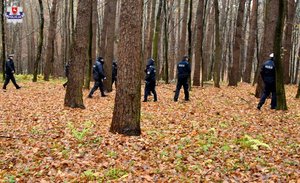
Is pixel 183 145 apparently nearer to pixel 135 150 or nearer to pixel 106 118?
pixel 135 150

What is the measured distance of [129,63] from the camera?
7746 millimetres

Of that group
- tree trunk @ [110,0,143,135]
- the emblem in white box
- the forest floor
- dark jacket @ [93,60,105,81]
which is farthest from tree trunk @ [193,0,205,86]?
tree trunk @ [110,0,143,135]

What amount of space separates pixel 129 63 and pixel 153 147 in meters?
2.04

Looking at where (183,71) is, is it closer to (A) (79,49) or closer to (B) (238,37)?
(A) (79,49)

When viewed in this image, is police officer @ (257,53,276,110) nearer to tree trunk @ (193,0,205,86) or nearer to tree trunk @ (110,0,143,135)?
tree trunk @ (110,0,143,135)

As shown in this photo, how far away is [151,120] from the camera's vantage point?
10.5 metres

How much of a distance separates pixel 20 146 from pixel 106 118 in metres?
3.51

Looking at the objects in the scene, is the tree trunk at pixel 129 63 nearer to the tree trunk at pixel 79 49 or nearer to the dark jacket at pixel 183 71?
the tree trunk at pixel 79 49

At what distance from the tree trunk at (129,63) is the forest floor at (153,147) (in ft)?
2.27

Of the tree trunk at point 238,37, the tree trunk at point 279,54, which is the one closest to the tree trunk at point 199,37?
the tree trunk at point 238,37

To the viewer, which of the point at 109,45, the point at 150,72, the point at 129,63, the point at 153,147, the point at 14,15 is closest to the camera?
the point at 153,147

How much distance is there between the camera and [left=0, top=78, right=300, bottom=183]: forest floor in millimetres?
6008

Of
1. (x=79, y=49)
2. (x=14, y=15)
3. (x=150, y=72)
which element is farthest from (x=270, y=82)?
(x=14, y=15)

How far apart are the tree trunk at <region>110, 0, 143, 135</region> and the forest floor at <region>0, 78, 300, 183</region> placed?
69cm
